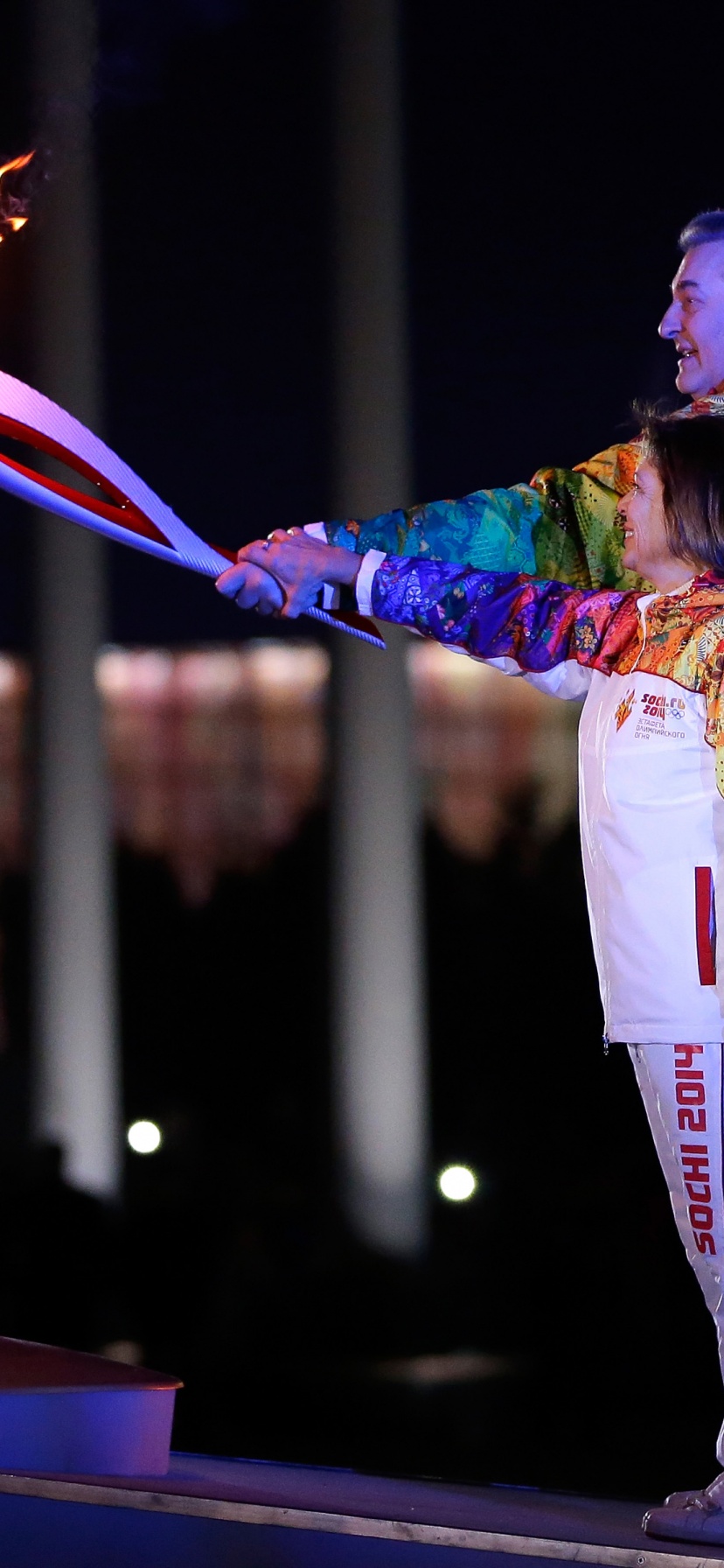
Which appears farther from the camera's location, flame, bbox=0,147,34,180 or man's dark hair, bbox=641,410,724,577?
flame, bbox=0,147,34,180

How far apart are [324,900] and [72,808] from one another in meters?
0.58

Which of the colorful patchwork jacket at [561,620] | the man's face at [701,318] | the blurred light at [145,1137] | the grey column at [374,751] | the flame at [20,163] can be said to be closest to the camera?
the colorful patchwork jacket at [561,620]

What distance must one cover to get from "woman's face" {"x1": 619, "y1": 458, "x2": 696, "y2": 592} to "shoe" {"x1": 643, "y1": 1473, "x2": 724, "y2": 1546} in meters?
0.75

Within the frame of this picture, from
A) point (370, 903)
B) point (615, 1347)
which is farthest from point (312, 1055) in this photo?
point (615, 1347)

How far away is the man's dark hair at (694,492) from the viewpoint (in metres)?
1.33

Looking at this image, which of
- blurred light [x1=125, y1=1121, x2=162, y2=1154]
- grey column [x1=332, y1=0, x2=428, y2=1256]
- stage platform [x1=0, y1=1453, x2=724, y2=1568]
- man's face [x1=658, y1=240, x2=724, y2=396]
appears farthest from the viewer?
blurred light [x1=125, y1=1121, x2=162, y2=1154]

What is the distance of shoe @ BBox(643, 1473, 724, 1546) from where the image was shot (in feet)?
4.09

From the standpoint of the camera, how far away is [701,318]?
58.7 inches

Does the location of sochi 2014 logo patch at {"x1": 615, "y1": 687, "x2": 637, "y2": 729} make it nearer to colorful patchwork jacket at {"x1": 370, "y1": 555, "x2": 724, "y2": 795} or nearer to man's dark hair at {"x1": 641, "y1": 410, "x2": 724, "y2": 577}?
colorful patchwork jacket at {"x1": 370, "y1": 555, "x2": 724, "y2": 795}

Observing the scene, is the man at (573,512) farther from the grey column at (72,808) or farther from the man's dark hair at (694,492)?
the grey column at (72,808)

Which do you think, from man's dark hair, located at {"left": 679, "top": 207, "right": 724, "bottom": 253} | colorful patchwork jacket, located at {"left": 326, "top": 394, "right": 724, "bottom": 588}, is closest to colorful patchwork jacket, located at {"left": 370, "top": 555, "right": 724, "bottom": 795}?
colorful patchwork jacket, located at {"left": 326, "top": 394, "right": 724, "bottom": 588}

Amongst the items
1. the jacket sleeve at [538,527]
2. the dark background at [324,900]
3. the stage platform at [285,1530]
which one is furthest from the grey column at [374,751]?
the stage platform at [285,1530]

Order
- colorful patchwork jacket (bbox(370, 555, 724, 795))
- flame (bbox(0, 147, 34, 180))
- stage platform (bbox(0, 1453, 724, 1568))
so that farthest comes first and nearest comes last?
flame (bbox(0, 147, 34, 180)), colorful patchwork jacket (bbox(370, 555, 724, 795)), stage platform (bbox(0, 1453, 724, 1568))

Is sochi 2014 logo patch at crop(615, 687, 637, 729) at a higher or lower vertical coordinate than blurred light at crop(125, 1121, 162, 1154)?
higher
